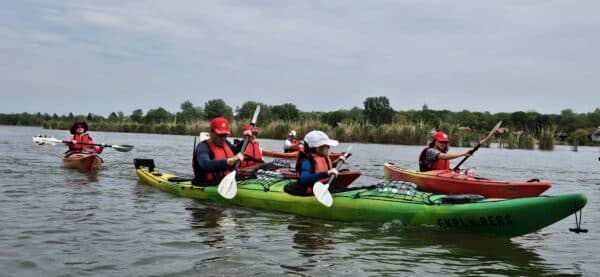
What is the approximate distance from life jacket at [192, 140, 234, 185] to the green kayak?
0.93 ft

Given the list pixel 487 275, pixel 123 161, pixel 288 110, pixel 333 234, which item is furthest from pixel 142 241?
pixel 288 110

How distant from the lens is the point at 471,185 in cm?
1005

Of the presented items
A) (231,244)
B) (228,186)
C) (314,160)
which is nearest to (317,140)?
(314,160)

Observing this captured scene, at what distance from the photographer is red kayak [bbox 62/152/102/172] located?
47.9 feet

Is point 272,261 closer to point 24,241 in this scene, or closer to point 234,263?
point 234,263

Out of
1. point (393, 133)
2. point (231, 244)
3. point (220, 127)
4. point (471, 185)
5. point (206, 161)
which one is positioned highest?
point (393, 133)

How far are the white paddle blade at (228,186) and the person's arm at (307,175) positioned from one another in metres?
1.11

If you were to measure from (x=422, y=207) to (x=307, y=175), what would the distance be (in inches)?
68.5

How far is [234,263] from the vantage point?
5.80m

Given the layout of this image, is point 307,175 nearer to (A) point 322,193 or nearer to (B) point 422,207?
(A) point 322,193

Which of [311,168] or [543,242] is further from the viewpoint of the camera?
[311,168]

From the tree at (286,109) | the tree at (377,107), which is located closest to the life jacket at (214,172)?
the tree at (286,109)

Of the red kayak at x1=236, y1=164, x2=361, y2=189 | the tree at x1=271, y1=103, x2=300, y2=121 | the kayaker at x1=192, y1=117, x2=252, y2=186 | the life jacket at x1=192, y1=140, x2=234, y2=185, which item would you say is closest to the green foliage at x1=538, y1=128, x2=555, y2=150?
the red kayak at x1=236, y1=164, x2=361, y2=189

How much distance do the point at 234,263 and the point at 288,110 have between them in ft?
199
